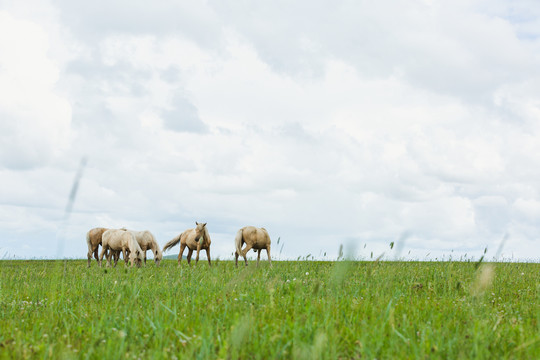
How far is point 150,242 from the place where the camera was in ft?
84.0

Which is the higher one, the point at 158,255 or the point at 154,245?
the point at 154,245

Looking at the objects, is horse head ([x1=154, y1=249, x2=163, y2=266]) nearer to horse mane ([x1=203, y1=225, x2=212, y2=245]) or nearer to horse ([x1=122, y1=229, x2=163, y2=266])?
horse ([x1=122, y1=229, x2=163, y2=266])

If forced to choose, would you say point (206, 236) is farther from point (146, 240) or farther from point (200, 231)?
point (146, 240)

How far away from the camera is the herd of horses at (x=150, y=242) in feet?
75.9

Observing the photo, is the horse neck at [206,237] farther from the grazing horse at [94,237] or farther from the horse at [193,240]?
the grazing horse at [94,237]

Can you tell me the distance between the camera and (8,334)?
537 cm

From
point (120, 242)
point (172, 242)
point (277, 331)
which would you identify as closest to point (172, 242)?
point (172, 242)

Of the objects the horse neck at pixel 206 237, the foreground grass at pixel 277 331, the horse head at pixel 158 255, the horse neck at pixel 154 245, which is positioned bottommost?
the foreground grass at pixel 277 331

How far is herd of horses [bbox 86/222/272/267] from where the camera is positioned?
23125mm

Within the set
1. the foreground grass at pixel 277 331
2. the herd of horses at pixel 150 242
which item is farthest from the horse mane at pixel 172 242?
the foreground grass at pixel 277 331

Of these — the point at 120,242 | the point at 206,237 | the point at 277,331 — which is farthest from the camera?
the point at 120,242

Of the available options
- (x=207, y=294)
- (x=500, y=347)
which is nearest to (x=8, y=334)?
(x=207, y=294)

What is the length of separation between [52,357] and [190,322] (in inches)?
55.6

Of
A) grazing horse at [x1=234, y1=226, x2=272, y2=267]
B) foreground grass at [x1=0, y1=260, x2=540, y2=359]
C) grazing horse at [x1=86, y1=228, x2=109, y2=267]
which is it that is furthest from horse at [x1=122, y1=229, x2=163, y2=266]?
foreground grass at [x1=0, y1=260, x2=540, y2=359]
